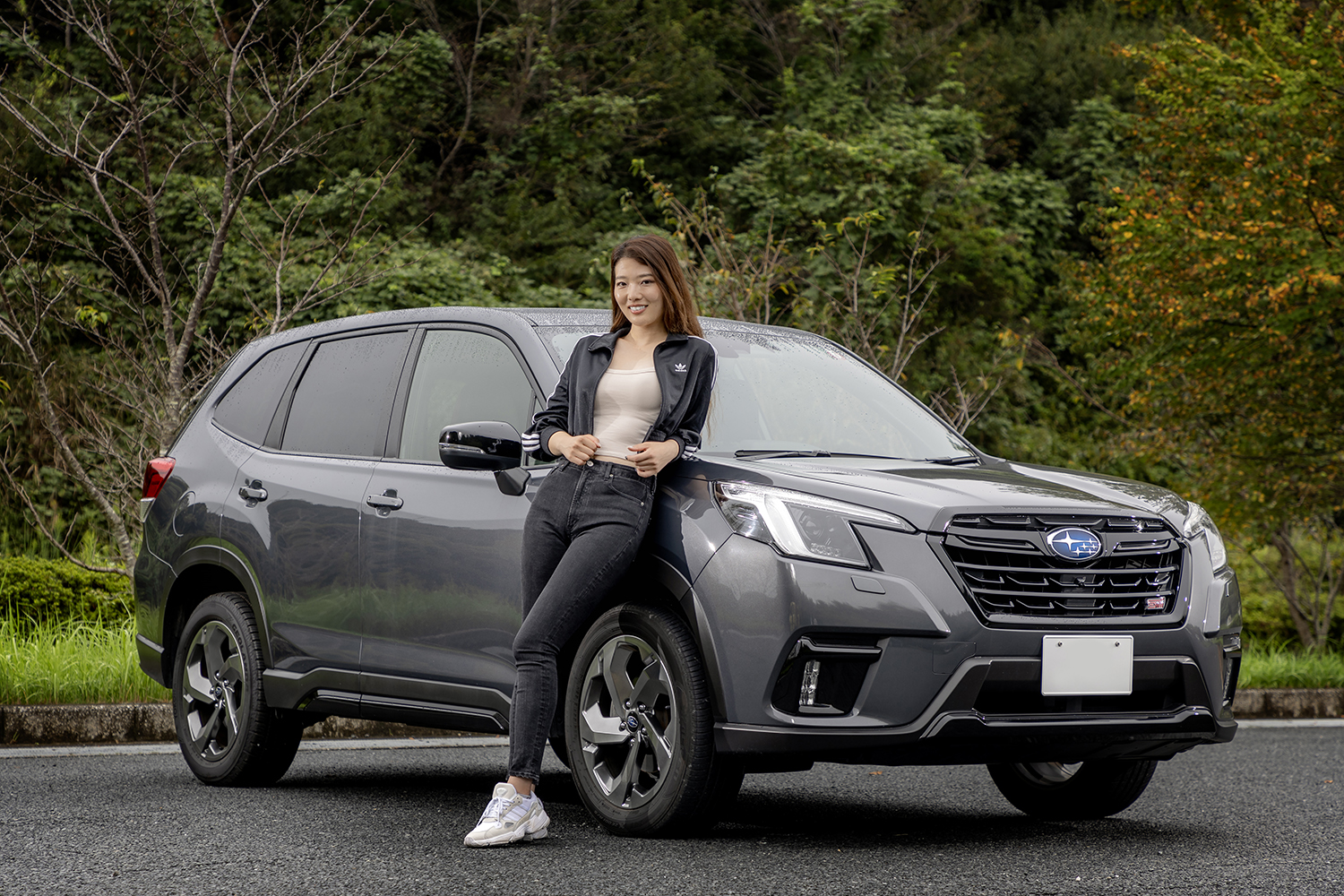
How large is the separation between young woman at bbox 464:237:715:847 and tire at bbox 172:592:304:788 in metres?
1.66

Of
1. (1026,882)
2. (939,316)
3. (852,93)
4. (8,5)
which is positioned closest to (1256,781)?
(1026,882)

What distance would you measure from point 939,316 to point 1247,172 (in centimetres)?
1072

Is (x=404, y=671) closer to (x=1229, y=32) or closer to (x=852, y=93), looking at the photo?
(x=1229, y=32)

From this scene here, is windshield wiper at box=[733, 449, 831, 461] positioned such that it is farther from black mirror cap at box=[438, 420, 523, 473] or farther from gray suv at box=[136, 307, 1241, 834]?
black mirror cap at box=[438, 420, 523, 473]

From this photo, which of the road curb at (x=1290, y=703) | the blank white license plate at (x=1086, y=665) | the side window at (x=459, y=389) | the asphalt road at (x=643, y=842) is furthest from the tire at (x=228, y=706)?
the road curb at (x=1290, y=703)

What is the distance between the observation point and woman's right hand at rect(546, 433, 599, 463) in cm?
480

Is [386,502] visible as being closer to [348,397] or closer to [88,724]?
[348,397]

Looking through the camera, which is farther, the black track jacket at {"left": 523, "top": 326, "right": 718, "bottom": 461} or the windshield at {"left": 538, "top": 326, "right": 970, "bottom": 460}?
the windshield at {"left": 538, "top": 326, "right": 970, "bottom": 460}

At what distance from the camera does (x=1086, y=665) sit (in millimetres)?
4559

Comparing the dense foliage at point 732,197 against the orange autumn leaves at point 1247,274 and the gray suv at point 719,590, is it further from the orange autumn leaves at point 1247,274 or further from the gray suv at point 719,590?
the gray suv at point 719,590

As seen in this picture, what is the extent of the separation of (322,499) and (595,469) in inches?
62.7

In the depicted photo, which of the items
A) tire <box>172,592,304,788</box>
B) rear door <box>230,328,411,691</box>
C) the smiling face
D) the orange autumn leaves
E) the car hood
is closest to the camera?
the car hood

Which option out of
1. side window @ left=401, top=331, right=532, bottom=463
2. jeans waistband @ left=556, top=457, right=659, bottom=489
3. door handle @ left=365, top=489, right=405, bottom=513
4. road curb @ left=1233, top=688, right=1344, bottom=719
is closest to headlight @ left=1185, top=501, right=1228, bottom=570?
jeans waistband @ left=556, top=457, right=659, bottom=489

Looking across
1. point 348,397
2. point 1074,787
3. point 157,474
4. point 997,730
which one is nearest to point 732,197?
point 157,474
